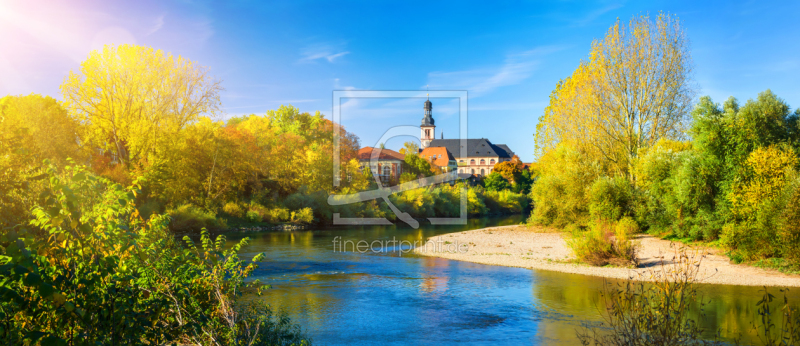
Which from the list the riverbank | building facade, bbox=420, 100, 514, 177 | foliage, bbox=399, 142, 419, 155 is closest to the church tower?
building facade, bbox=420, 100, 514, 177

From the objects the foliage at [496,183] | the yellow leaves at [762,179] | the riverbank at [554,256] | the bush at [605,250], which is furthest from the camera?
the foliage at [496,183]

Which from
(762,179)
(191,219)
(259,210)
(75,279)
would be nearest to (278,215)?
(259,210)

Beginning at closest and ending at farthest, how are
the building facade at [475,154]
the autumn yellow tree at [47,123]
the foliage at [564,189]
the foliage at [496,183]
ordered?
the foliage at [564,189], the autumn yellow tree at [47,123], the foliage at [496,183], the building facade at [475,154]

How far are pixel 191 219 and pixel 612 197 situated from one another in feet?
97.2

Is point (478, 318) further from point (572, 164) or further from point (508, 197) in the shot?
point (508, 197)

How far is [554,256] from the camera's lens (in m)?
23.4

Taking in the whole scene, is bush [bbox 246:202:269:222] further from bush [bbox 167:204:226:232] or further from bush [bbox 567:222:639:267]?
bush [bbox 567:222:639:267]

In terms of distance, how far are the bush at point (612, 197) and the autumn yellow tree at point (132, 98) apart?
31.2 m

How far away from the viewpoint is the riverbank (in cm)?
1662

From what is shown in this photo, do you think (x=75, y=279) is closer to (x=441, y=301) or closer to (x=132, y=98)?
(x=441, y=301)

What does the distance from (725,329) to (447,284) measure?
847 cm

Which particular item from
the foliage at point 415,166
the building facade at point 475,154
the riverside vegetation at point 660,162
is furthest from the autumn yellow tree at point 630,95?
the building facade at point 475,154

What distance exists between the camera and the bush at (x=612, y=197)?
100 ft

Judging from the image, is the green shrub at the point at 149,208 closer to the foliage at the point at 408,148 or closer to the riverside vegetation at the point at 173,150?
the riverside vegetation at the point at 173,150
